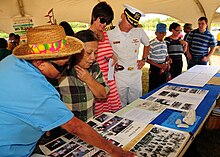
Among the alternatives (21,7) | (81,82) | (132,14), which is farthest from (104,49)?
(21,7)

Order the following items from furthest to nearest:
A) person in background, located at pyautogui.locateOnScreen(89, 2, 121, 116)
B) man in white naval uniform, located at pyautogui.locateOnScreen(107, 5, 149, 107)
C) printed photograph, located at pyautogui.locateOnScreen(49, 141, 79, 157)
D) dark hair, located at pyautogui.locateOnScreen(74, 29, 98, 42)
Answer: man in white naval uniform, located at pyautogui.locateOnScreen(107, 5, 149, 107) < person in background, located at pyautogui.locateOnScreen(89, 2, 121, 116) < dark hair, located at pyautogui.locateOnScreen(74, 29, 98, 42) < printed photograph, located at pyautogui.locateOnScreen(49, 141, 79, 157)

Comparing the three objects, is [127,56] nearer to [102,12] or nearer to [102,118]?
[102,12]

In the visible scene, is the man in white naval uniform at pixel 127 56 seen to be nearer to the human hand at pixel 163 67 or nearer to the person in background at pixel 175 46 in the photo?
the human hand at pixel 163 67

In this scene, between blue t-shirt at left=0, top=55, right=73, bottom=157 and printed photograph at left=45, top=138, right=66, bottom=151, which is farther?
printed photograph at left=45, top=138, right=66, bottom=151

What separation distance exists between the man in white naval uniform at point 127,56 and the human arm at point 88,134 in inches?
49.5

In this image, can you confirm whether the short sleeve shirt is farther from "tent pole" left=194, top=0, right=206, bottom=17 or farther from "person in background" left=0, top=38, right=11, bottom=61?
"tent pole" left=194, top=0, right=206, bottom=17

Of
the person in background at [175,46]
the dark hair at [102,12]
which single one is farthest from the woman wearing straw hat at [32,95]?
the person in background at [175,46]

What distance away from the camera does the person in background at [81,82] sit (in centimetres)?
124

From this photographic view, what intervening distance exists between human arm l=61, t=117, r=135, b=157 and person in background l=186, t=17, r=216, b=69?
313 centimetres

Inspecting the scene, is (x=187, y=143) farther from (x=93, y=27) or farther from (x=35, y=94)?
(x=93, y=27)

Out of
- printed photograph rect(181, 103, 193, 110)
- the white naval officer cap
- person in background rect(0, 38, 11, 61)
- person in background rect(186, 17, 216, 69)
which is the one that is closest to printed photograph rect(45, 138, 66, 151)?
printed photograph rect(181, 103, 193, 110)

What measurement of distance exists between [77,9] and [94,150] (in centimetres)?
494

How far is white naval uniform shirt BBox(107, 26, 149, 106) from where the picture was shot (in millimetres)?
2115

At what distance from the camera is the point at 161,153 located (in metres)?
1.03
